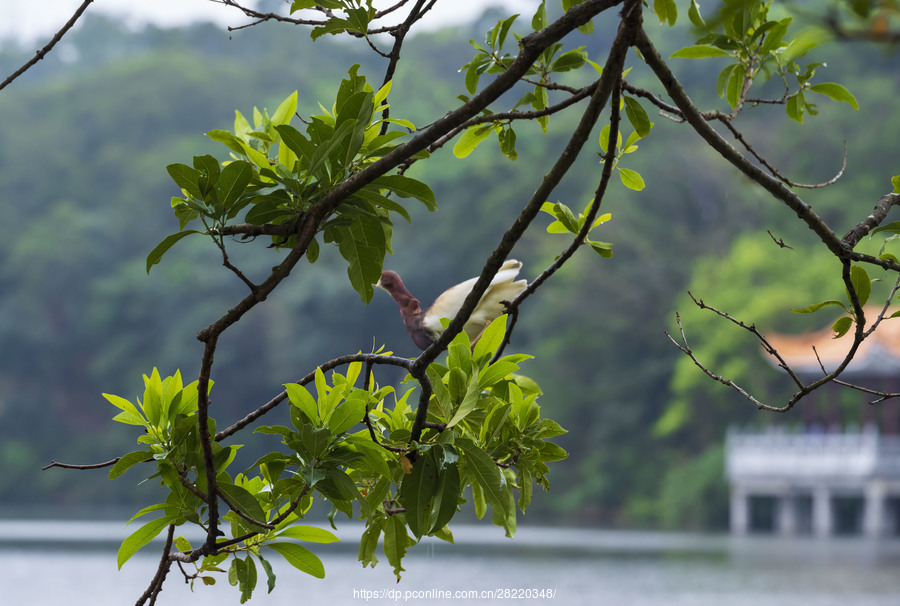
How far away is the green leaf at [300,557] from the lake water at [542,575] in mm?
6668

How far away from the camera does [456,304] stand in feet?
4.84

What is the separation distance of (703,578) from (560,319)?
412 inches

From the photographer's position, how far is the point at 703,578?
11758 millimetres

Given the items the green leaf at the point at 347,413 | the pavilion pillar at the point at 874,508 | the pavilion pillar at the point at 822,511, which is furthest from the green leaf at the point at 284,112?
the pavilion pillar at the point at 822,511

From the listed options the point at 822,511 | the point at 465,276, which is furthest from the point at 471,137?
the point at 465,276

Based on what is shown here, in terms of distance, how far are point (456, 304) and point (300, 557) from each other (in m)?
0.44

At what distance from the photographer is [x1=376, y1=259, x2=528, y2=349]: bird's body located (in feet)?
4.47

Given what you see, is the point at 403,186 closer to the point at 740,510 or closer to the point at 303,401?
the point at 303,401

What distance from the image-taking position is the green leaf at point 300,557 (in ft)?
3.73

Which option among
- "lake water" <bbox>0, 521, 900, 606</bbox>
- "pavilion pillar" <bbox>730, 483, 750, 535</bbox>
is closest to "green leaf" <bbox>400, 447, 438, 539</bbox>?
"lake water" <bbox>0, 521, 900, 606</bbox>

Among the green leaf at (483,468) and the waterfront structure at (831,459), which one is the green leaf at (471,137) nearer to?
the green leaf at (483,468)

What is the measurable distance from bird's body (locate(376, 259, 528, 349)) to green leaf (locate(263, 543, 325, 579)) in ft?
1.05

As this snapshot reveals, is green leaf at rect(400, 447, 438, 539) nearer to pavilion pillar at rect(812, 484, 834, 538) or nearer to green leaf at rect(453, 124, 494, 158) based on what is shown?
green leaf at rect(453, 124, 494, 158)

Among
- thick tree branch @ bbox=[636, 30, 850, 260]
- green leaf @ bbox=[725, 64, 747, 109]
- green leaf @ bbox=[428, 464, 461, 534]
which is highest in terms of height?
green leaf @ bbox=[725, 64, 747, 109]
